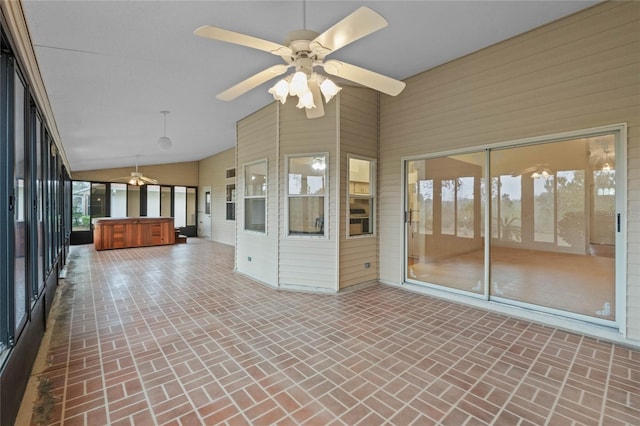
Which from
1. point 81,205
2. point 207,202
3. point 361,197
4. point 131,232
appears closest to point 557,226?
point 361,197

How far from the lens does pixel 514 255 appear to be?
397cm

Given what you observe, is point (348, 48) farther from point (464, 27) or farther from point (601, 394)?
point (601, 394)

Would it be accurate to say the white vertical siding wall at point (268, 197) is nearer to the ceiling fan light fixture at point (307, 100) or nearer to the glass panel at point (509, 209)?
the ceiling fan light fixture at point (307, 100)

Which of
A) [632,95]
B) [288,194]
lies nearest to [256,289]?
[288,194]

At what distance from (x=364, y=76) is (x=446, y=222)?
10.3 feet

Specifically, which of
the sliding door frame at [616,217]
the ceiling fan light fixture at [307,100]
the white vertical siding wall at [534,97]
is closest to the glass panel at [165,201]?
the white vertical siding wall at [534,97]

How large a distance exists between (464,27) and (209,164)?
1056 centimetres

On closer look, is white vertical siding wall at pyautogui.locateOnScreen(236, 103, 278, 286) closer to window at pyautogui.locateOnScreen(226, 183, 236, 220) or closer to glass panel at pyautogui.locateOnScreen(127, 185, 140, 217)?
window at pyautogui.locateOnScreen(226, 183, 236, 220)

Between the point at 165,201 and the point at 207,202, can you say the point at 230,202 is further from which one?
the point at 165,201

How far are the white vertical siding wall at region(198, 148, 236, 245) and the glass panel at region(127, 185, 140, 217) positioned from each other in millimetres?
2571

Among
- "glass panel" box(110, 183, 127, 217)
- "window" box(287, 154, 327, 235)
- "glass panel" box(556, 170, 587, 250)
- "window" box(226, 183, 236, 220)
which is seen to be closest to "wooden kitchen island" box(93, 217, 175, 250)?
"window" box(226, 183, 236, 220)

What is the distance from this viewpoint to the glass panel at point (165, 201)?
475 inches

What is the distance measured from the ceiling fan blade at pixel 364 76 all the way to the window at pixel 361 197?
237 cm

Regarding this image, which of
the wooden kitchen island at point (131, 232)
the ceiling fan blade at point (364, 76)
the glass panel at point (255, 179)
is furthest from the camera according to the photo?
the wooden kitchen island at point (131, 232)
